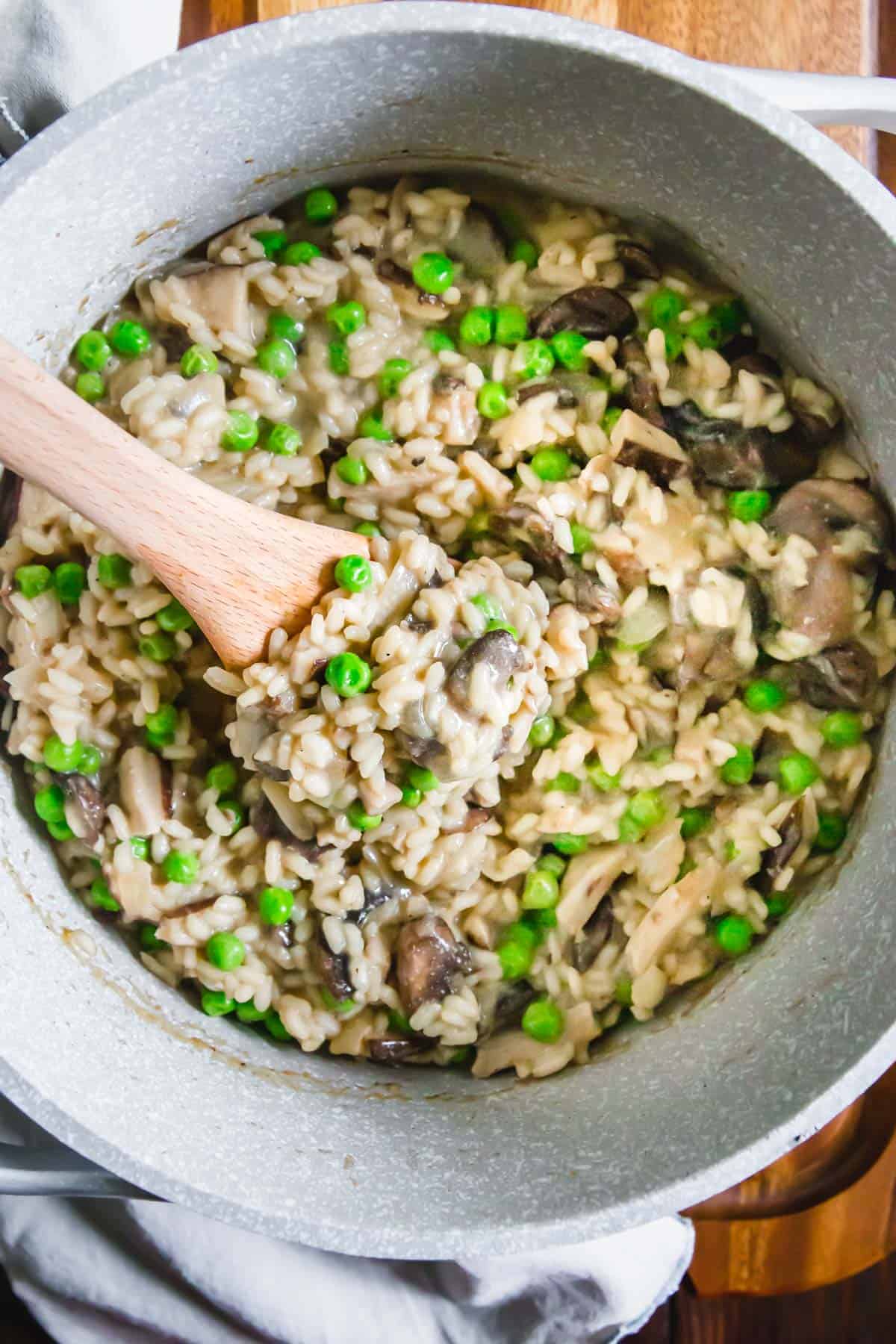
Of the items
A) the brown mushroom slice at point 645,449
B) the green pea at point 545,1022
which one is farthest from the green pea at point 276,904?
the brown mushroom slice at point 645,449

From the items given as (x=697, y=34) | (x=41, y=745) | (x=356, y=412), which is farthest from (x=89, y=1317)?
(x=697, y=34)

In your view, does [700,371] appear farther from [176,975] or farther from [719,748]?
[176,975]

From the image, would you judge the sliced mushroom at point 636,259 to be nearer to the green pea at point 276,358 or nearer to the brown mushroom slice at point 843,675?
the green pea at point 276,358

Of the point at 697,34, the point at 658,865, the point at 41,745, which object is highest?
the point at 697,34

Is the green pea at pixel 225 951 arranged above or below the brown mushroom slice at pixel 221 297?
below

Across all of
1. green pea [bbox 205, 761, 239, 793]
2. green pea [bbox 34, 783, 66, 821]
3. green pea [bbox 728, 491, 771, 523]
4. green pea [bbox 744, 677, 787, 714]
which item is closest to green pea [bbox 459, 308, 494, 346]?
green pea [bbox 728, 491, 771, 523]

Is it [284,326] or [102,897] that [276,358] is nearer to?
[284,326]

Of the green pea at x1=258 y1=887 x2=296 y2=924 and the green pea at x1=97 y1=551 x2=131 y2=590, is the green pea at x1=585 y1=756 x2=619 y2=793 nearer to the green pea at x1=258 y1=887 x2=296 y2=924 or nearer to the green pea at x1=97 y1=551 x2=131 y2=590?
the green pea at x1=258 y1=887 x2=296 y2=924
